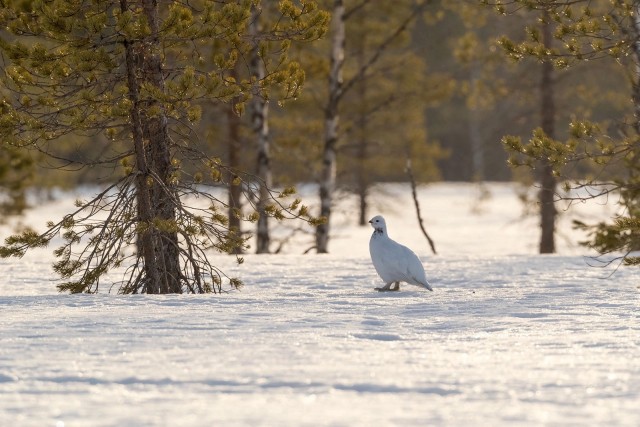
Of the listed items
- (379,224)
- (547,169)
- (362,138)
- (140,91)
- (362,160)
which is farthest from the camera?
(362,160)

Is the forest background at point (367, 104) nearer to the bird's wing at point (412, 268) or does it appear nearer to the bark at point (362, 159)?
the bark at point (362, 159)

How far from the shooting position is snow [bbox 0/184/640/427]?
462 centimetres

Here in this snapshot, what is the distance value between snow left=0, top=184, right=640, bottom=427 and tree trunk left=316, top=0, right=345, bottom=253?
7.17 m

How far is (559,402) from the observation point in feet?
15.6

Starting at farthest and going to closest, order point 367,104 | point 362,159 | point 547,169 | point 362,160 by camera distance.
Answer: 1. point 362,159
2. point 362,160
3. point 367,104
4. point 547,169

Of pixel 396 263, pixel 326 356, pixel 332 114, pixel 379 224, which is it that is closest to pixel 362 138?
pixel 332 114

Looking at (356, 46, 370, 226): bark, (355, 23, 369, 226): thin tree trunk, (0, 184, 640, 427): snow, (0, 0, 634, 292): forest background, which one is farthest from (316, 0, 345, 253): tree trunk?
(356, 46, 370, 226): bark

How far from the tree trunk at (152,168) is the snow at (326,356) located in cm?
62

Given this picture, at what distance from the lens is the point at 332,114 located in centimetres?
1745

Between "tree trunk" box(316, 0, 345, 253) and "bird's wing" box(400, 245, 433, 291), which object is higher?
"tree trunk" box(316, 0, 345, 253)

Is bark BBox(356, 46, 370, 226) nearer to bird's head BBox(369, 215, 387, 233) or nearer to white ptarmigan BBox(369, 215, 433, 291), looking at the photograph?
bird's head BBox(369, 215, 387, 233)

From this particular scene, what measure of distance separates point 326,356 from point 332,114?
11.9 m

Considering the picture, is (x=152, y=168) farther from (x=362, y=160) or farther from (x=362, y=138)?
(x=362, y=160)

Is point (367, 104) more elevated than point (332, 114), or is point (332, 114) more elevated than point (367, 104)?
point (367, 104)
